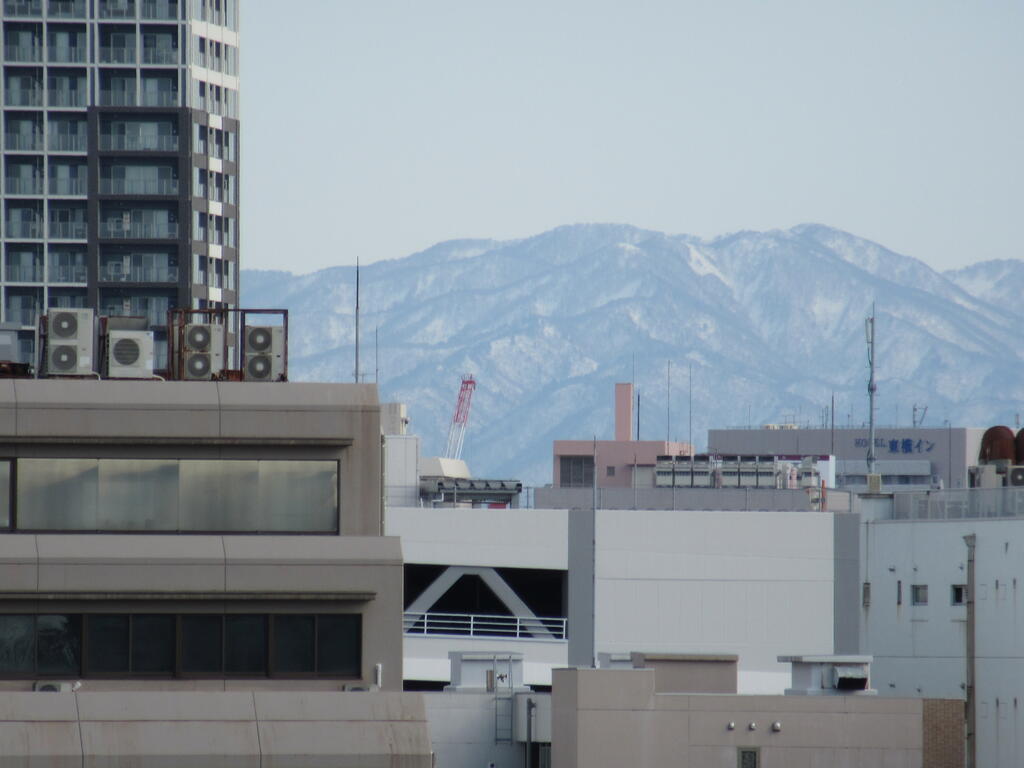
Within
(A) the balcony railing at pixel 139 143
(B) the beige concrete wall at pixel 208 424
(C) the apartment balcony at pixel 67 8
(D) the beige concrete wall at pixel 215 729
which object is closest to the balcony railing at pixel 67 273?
(A) the balcony railing at pixel 139 143

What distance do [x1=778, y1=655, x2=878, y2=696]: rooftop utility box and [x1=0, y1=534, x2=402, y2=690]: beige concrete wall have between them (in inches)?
789

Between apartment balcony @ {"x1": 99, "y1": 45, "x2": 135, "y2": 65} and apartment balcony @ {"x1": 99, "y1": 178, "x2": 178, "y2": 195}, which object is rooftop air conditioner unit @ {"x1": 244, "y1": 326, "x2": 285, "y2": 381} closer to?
apartment balcony @ {"x1": 99, "y1": 178, "x2": 178, "y2": 195}

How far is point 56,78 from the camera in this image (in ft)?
421

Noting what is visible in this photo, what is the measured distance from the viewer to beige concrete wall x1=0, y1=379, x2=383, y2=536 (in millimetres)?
40438

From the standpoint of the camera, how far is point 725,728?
5484 centimetres

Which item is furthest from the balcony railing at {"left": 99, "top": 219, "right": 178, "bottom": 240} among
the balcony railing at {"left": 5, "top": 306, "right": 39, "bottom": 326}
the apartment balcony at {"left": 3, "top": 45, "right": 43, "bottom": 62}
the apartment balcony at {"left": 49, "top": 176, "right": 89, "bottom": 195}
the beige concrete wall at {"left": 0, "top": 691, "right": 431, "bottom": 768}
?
the beige concrete wall at {"left": 0, "top": 691, "right": 431, "bottom": 768}

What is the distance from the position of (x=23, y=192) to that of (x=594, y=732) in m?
85.2

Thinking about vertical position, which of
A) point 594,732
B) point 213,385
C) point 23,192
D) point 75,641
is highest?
point 23,192

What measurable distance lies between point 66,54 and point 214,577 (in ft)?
313

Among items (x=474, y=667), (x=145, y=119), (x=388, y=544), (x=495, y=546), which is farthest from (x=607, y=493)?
(x=388, y=544)

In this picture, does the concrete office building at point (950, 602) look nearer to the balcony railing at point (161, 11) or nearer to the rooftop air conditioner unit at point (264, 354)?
the rooftop air conditioner unit at point (264, 354)

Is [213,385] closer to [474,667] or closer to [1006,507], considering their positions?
[474,667]

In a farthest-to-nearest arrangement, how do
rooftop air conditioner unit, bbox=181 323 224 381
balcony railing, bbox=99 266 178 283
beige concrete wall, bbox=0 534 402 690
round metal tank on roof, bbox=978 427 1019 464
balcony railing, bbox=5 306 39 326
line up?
balcony railing, bbox=5 306 39 326
balcony railing, bbox=99 266 178 283
round metal tank on roof, bbox=978 427 1019 464
rooftop air conditioner unit, bbox=181 323 224 381
beige concrete wall, bbox=0 534 402 690

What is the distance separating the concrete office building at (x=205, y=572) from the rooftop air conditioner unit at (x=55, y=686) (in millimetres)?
75
